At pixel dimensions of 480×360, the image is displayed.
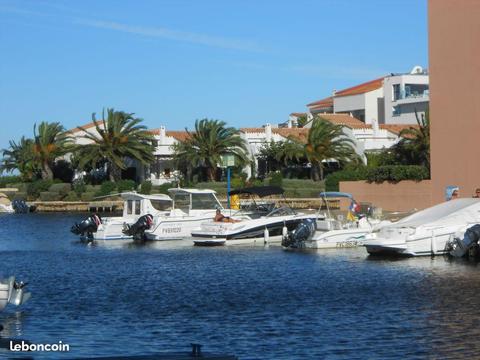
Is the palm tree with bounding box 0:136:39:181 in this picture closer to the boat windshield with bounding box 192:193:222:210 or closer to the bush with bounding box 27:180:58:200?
the bush with bounding box 27:180:58:200

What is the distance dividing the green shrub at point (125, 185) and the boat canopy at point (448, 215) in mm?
52060

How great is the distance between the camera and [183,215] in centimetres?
→ 4522

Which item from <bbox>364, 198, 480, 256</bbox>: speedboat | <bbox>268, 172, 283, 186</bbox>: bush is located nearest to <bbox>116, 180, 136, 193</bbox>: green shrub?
<bbox>268, 172, 283, 186</bbox>: bush

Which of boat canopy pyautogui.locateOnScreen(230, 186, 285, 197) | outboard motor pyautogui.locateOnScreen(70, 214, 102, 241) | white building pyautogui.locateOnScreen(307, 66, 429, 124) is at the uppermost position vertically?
white building pyautogui.locateOnScreen(307, 66, 429, 124)

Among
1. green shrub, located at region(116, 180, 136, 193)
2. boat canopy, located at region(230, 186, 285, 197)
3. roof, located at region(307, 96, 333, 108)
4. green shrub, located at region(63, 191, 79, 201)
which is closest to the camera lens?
boat canopy, located at region(230, 186, 285, 197)

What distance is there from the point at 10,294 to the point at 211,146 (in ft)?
206

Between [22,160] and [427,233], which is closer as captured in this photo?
[427,233]

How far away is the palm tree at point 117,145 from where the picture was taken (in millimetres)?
84688

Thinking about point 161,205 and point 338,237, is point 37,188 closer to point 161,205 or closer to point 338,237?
point 161,205

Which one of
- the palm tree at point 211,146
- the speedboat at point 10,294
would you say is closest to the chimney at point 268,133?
the palm tree at point 211,146

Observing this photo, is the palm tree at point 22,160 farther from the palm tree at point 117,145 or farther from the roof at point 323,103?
the roof at point 323,103

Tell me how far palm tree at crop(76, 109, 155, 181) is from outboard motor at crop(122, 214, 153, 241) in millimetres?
39262

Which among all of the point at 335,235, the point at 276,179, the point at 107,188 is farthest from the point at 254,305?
the point at 107,188

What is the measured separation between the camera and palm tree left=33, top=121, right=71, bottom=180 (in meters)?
90.8
